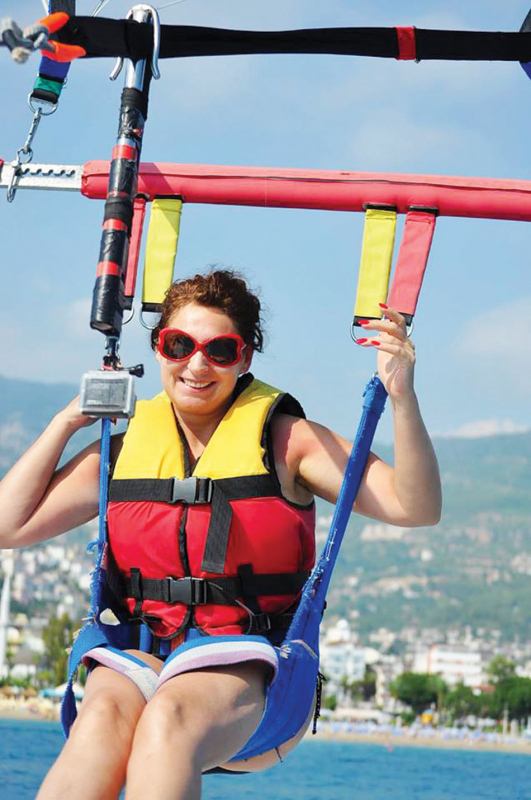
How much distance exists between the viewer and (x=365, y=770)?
4991cm

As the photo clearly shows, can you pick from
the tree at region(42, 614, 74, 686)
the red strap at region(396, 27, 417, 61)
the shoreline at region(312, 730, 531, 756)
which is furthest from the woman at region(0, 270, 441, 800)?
the shoreline at region(312, 730, 531, 756)

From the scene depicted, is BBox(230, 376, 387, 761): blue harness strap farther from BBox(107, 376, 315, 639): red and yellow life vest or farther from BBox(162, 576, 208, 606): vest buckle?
BBox(162, 576, 208, 606): vest buckle

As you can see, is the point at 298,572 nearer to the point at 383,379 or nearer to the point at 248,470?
the point at 248,470

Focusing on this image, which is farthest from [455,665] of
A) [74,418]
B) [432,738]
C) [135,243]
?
[74,418]

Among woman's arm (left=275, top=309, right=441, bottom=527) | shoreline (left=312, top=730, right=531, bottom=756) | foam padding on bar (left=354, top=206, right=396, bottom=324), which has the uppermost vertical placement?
foam padding on bar (left=354, top=206, right=396, bottom=324)

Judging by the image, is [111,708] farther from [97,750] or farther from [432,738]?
[432,738]

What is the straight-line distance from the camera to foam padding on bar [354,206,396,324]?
356 centimetres

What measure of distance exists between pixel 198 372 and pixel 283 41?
1018 mm

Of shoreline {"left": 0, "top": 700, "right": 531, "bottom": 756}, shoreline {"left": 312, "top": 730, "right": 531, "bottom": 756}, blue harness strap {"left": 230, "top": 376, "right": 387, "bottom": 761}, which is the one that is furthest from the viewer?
shoreline {"left": 312, "top": 730, "right": 531, "bottom": 756}

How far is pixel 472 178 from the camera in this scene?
3727 millimetres

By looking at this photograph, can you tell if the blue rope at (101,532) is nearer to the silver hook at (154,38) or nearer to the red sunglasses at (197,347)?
the red sunglasses at (197,347)

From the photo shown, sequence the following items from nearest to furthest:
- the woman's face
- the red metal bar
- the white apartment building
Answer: the woman's face → the red metal bar → the white apartment building

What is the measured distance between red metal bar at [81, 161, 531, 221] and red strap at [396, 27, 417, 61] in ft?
1.18

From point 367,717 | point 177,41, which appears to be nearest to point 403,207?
point 177,41
